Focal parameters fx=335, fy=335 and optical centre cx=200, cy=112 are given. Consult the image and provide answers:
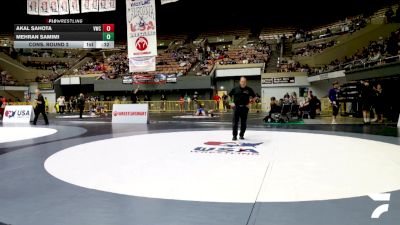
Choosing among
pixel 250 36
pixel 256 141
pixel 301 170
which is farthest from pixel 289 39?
pixel 301 170

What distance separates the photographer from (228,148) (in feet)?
21.8

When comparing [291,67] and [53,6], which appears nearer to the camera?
[53,6]

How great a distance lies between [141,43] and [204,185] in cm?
960

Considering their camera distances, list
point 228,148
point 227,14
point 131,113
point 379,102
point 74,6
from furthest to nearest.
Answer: point 227,14 < point 131,113 < point 74,6 < point 379,102 < point 228,148

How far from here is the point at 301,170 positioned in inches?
179

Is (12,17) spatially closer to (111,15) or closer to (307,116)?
(111,15)

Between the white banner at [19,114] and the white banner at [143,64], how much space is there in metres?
7.85

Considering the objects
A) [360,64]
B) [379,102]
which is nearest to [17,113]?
[379,102]

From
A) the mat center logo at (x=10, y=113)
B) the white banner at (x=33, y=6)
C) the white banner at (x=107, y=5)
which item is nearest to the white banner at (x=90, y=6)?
the white banner at (x=107, y=5)

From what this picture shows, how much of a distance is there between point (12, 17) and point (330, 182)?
47.9m

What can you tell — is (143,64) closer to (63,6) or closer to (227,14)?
(63,6)

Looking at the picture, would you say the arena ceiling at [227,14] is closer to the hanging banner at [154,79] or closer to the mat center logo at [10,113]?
the hanging banner at [154,79]

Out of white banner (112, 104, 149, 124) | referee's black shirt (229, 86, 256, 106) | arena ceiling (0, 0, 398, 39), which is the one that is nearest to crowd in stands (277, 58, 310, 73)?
arena ceiling (0, 0, 398, 39)

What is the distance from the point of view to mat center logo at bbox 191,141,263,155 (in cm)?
619
